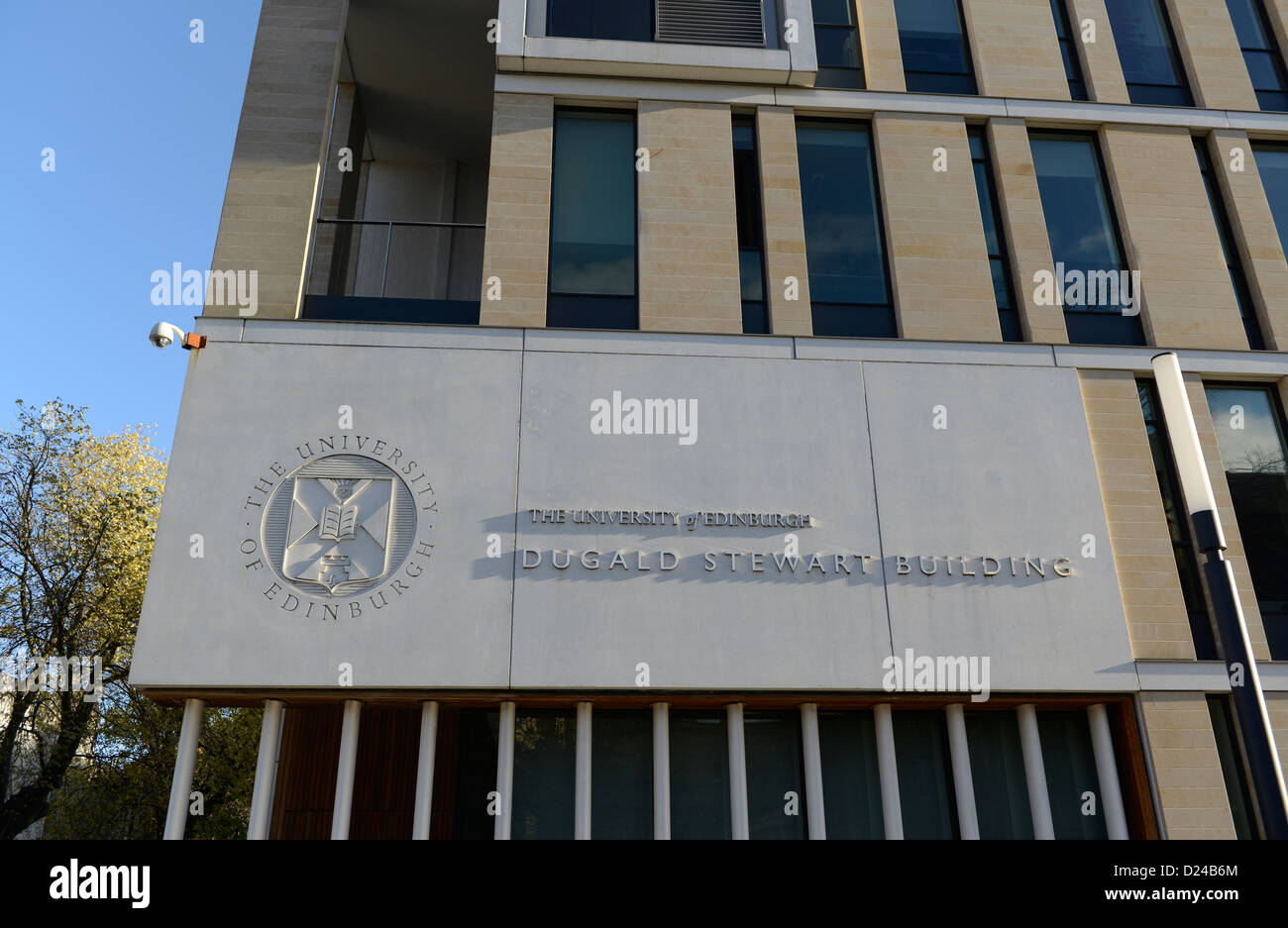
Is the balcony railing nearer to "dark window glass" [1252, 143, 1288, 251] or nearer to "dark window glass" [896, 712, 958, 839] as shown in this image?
"dark window glass" [896, 712, 958, 839]

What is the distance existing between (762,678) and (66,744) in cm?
1929

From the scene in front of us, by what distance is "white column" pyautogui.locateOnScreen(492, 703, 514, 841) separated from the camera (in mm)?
10586

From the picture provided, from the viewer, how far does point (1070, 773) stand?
11.4 metres

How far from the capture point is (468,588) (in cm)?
1082

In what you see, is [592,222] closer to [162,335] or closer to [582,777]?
[162,335]

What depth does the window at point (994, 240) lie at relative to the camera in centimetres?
1311

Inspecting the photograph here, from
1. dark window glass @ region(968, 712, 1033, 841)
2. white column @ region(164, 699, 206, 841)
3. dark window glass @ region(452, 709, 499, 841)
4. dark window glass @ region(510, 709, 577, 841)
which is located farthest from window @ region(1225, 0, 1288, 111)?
white column @ region(164, 699, 206, 841)

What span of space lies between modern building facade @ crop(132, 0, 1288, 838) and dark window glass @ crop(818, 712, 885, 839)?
0.04 metres

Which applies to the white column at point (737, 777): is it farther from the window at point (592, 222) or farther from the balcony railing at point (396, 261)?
the balcony railing at point (396, 261)

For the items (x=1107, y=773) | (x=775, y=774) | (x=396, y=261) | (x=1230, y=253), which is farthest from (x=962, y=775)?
(x=396, y=261)
